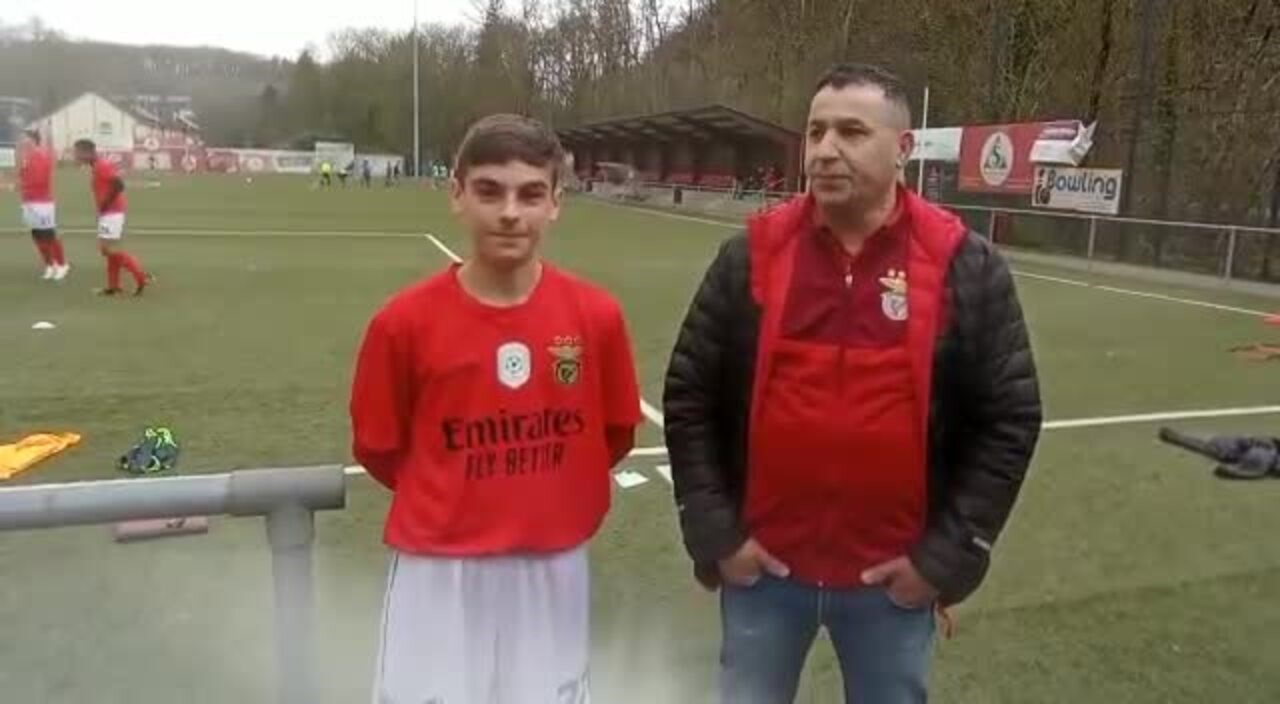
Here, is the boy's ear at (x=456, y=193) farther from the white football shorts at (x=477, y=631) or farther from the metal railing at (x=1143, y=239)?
the metal railing at (x=1143, y=239)

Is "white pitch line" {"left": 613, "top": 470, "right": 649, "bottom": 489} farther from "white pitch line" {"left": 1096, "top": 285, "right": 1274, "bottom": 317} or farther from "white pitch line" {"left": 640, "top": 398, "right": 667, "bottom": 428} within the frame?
"white pitch line" {"left": 1096, "top": 285, "right": 1274, "bottom": 317}

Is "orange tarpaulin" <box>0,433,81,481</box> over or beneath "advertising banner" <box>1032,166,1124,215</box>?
beneath

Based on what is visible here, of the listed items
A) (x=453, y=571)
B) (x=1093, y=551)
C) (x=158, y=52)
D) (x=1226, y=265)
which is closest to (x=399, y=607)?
(x=453, y=571)

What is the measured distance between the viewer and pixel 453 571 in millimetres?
2211

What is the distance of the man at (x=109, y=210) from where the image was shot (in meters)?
12.8

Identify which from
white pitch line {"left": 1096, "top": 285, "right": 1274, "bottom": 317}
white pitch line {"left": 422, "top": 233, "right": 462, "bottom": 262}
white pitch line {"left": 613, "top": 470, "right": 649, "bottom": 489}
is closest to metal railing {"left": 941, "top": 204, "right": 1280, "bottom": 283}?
white pitch line {"left": 1096, "top": 285, "right": 1274, "bottom": 317}

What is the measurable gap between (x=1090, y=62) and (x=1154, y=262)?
308 inches

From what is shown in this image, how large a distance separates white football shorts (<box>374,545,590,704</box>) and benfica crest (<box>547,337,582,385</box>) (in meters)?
0.37

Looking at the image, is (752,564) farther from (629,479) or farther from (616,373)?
(629,479)

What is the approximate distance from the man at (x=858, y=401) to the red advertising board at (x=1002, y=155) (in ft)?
68.3

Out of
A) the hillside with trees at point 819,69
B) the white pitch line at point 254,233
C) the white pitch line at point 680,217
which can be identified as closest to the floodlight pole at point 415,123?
the hillside with trees at point 819,69

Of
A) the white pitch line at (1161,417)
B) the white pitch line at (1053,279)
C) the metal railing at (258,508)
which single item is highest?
the metal railing at (258,508)

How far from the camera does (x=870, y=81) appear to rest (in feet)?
7.45

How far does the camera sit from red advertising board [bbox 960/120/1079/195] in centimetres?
2222
